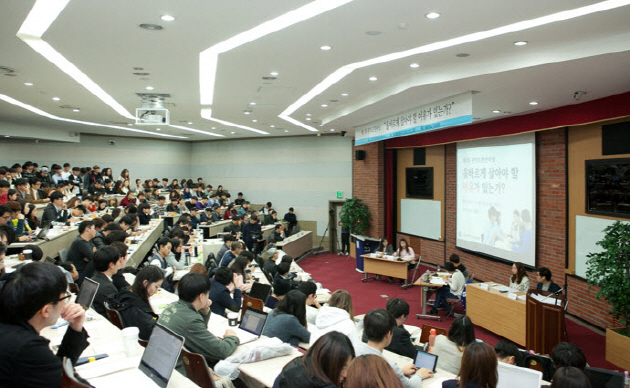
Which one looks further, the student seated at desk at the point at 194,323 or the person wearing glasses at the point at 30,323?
the student seated at desk at the point at 194,323

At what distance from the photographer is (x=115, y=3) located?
420cm

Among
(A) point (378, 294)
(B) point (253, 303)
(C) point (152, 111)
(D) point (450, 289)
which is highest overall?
(C) point (152, 111)

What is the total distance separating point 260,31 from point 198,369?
3557 mm

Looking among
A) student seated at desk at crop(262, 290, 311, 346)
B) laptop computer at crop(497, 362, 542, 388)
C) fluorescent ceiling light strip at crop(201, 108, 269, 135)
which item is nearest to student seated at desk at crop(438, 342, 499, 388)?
laptop computer at crop(497, 362, 542, 388)

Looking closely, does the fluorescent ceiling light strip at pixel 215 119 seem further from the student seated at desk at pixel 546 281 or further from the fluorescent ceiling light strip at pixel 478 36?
the student seated at desk at pixel 546 281

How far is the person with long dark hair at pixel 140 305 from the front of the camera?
12.7 feet

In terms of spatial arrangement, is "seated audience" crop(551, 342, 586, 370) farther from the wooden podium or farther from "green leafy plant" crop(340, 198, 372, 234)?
"green leafy plant" crop(340, 198, 372, 234)

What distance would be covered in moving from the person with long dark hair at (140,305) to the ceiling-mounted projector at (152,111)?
5.20 m

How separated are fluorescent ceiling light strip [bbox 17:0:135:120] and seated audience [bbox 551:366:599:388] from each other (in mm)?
4846

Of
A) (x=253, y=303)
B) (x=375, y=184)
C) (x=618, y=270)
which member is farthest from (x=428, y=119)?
(x=375, y=184)

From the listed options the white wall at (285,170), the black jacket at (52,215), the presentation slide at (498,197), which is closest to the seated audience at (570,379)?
the presentation slide at (498,197)

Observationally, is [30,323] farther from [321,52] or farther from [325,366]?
[321,52]

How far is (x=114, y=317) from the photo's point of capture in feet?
13.1

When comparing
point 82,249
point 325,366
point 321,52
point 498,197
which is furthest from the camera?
point 498,197
